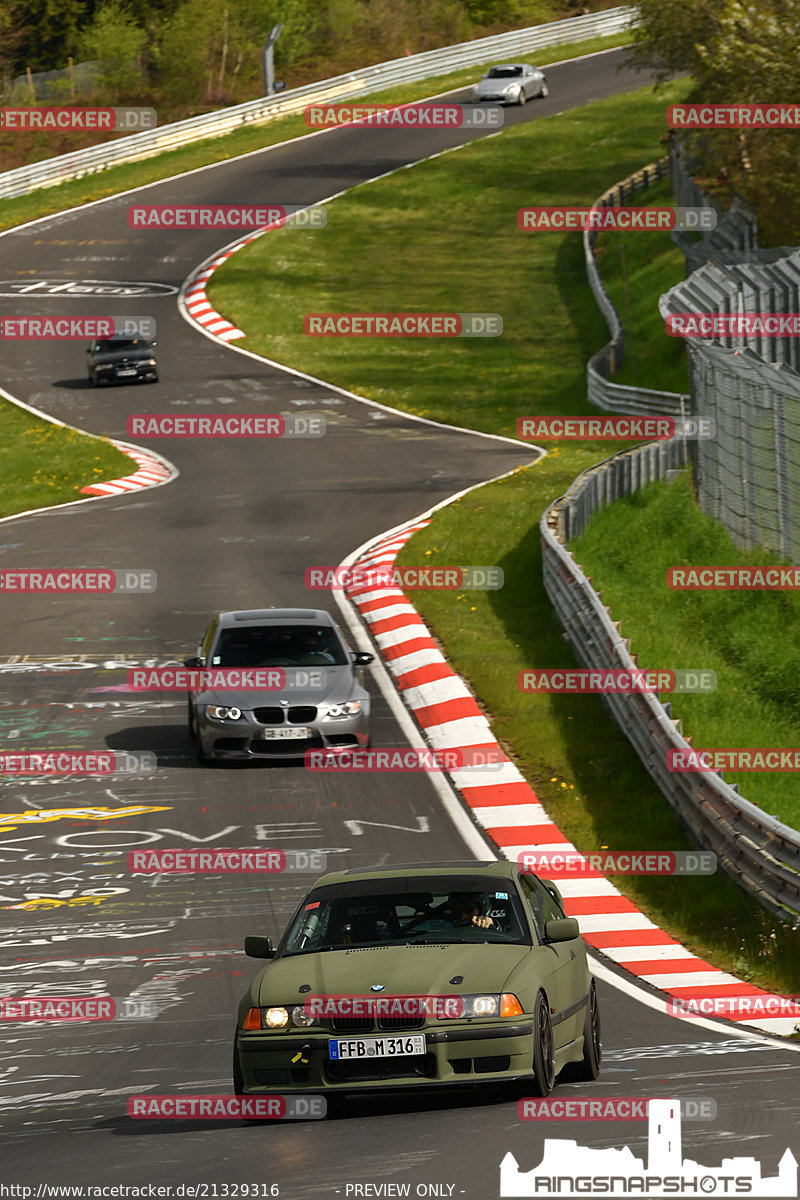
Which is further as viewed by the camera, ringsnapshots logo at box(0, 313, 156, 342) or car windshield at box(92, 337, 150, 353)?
ringsnapshots logo at box(0, 313, 156, 342)

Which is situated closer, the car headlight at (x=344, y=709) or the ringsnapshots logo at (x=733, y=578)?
the car headlight at (x=344, y=709)

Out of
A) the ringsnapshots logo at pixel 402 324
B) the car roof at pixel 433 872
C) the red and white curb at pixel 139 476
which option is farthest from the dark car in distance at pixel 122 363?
the car roof at pixel 433 872

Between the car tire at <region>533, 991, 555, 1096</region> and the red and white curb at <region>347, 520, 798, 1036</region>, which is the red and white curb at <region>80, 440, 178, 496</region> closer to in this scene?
the red and white curb at <region>347, 520, 798, 1036</region>

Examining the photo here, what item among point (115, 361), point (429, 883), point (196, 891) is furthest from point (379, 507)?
point (429, 883)

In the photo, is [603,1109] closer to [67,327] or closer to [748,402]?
[748,402]

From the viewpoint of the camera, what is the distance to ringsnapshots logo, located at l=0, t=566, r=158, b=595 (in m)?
28.0

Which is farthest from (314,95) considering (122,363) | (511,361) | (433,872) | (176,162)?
(433,872)

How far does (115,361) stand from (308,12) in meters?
43.8

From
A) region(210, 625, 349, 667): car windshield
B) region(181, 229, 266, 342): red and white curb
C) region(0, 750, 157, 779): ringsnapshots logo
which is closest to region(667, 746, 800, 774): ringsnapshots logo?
region(210, 625, 349, 667): car windshield

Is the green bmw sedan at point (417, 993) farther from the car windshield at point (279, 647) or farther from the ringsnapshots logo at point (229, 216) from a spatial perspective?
the ringsnapshots logo at point (229, 216)

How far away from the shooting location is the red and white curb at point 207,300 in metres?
51.8

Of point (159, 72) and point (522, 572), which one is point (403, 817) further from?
point (159, 72)

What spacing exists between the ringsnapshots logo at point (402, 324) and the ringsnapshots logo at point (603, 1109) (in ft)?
144

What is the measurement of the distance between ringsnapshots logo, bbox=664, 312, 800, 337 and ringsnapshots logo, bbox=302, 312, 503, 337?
23124 mm
